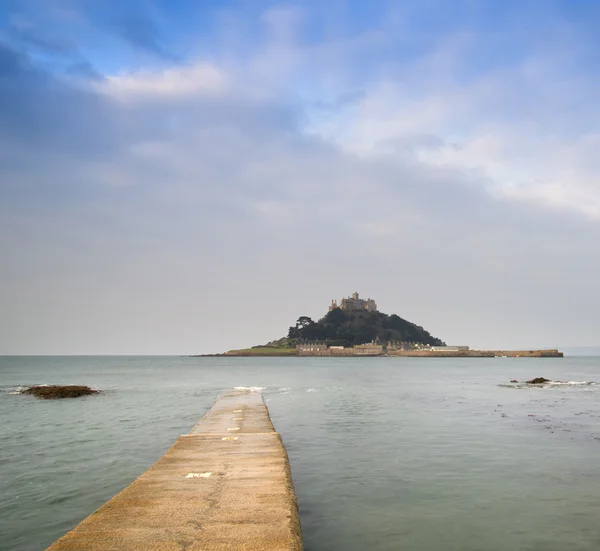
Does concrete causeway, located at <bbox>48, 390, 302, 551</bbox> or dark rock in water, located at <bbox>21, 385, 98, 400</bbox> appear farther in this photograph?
dark rock in water, located at <bbox>21, 385, 98, 400</bbox>

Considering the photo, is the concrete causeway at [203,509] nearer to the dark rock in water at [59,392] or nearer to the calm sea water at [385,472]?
the calm sea water at [385,472]

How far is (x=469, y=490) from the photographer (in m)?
15.5

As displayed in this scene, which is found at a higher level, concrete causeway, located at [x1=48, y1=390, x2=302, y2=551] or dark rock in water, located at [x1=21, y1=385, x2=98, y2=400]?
concrete causeway, located at [x1=48, y1=390, x2=302, y2=551]

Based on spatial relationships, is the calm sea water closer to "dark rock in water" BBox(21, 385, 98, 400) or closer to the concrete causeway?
the concrete causeway

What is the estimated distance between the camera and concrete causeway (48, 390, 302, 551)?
8523 millimetres

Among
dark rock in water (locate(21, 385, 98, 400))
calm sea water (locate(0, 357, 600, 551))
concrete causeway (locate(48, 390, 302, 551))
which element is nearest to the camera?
concrete causeway (locate(48, 390, 302, 551))

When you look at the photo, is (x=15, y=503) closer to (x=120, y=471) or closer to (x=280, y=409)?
(x=120, y=471)

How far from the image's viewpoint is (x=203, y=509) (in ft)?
33.8

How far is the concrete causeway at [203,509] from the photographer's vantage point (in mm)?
8523

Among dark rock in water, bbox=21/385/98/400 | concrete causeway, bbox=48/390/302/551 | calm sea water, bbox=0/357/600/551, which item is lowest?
calm sea water, bbox=0/357/600/551

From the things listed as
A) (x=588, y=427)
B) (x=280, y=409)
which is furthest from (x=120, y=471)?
(x=588, y=427)

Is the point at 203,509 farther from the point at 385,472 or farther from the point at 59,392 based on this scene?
the point at 59,392

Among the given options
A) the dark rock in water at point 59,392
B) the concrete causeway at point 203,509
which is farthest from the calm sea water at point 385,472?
the dark rock in water at point 59,392

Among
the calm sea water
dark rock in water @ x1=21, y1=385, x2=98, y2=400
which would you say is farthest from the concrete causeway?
dark rock in water @ x1=21, y1=385, x2=98, y2=400
